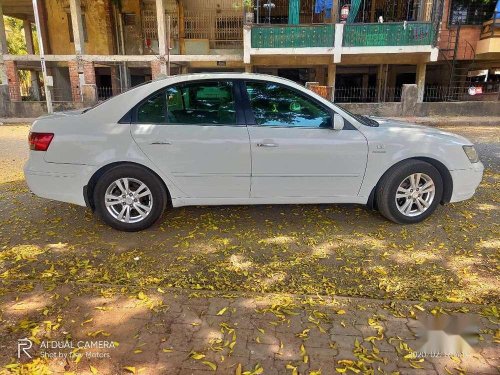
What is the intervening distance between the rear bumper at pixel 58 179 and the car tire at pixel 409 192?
3151 mm

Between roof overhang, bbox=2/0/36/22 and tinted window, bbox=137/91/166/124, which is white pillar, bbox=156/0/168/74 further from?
tinted window, bbox=137/91/166/124

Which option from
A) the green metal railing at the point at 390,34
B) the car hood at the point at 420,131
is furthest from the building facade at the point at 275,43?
the car hood at the point at 420,131

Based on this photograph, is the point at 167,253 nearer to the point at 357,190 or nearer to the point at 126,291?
the point at 126,291

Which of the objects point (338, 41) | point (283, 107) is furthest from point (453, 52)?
point (283, 107)

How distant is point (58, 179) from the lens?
161 inches

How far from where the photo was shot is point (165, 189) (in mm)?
4160

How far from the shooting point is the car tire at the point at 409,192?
4207 millimetres

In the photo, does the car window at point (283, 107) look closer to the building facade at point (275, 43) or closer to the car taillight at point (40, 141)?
the car taillight at point (40, 141)

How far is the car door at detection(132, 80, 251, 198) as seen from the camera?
3992 mm

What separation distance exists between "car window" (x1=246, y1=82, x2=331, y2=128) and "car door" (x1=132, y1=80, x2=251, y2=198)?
200 millimetres

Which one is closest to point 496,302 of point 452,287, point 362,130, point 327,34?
point 452,287

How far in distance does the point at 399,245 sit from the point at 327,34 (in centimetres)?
1505

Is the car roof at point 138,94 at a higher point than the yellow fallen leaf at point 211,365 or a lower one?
higher
